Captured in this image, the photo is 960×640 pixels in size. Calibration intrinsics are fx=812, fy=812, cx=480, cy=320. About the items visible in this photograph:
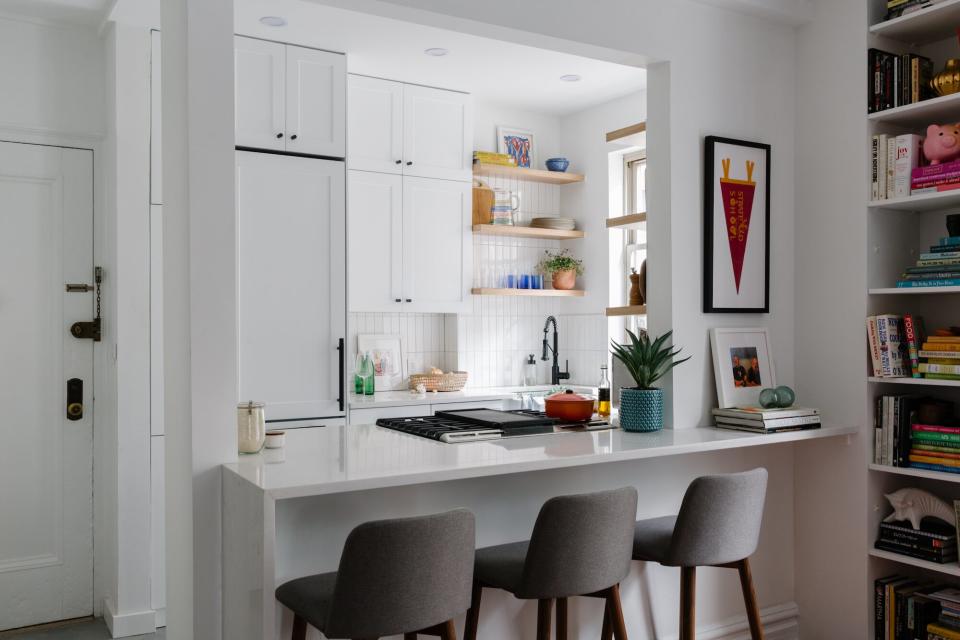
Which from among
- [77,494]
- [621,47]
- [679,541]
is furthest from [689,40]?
[77,494]

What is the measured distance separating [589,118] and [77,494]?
3.60 meters

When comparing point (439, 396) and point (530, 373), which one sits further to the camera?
point (530, 373)

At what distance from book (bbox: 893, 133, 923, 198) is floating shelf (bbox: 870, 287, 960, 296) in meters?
0.34

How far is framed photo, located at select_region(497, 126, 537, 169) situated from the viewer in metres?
5.13

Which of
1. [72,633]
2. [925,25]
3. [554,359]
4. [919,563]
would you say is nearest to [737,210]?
[925,25]

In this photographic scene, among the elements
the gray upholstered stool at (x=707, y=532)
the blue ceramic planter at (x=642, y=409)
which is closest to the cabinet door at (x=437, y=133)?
the blue ceramic planter at (x=642, y=409)

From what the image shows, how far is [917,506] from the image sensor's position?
299 centimetres

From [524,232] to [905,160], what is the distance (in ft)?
7.80

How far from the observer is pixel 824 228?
325cm

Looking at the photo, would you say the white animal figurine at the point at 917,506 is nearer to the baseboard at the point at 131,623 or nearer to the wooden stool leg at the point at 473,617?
the wooden stool leg at the point at 473,617

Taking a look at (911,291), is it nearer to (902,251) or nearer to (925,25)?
(902,251)

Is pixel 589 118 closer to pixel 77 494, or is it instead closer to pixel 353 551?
pixel 77 494

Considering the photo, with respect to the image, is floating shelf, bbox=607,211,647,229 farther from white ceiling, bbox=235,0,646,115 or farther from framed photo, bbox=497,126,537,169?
framed photo, bbox=497,126,537,169

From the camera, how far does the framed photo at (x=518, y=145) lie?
513 centimetres
